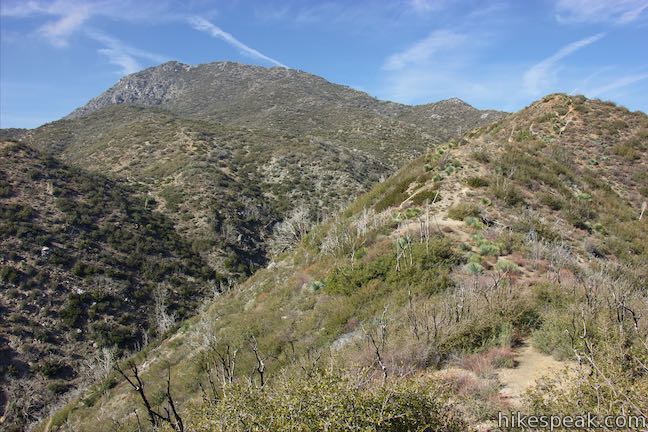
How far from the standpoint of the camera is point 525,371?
564 cm

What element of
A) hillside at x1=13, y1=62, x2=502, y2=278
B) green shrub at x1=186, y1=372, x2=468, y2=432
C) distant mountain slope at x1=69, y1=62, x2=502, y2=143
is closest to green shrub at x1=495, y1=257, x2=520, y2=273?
green shrub at x1=186, y1=372, x2=468, y2=432

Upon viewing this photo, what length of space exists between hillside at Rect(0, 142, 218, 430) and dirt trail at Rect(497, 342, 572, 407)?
19.0 metres

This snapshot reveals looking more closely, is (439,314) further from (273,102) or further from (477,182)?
(273,102)

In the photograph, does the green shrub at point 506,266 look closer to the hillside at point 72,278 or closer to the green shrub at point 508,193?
the green shrub at point 508,193

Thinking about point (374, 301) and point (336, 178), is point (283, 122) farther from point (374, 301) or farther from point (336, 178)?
point (374, 301)

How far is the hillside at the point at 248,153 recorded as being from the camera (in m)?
40.4

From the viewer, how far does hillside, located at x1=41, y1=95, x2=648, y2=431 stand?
12.1 ft

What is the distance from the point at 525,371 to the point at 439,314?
1625mm

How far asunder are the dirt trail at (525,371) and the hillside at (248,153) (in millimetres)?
29384

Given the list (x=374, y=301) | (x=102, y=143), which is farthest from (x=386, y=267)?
(x=102, y=143)

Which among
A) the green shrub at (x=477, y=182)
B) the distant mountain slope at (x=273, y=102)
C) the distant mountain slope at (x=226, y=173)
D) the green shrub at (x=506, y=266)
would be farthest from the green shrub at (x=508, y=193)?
the distant mountain slope at (x=273, y=102)

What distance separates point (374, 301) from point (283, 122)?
78524mm

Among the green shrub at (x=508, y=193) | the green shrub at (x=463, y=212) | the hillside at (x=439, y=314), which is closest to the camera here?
the hillside at (x=439, y=314)

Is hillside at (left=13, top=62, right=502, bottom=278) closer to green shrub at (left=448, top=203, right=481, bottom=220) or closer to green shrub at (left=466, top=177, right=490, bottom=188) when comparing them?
green shrub at (left=466, top=177, right=490, bottom=188)
